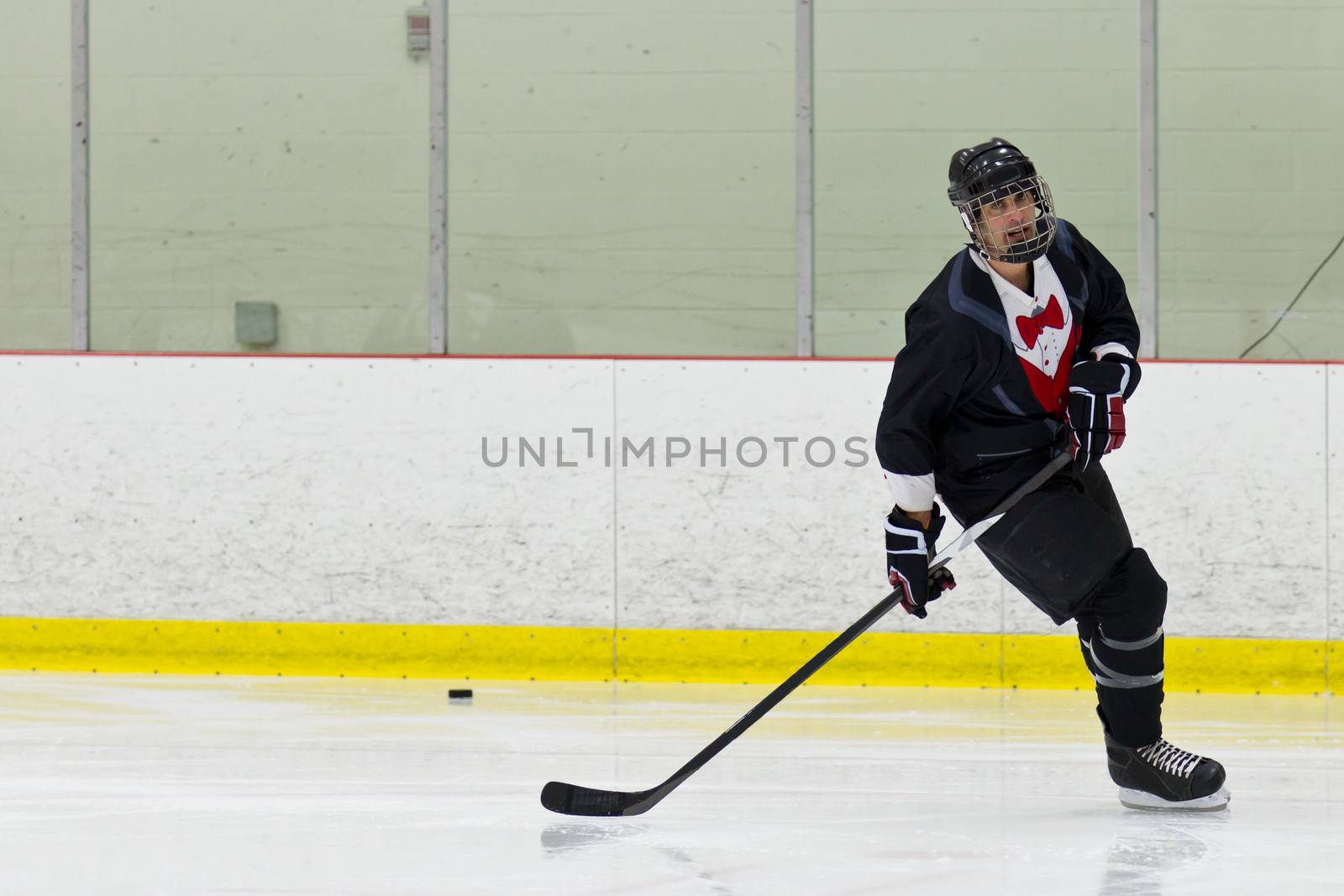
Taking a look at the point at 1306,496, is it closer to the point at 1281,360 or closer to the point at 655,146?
the point at 1281,360

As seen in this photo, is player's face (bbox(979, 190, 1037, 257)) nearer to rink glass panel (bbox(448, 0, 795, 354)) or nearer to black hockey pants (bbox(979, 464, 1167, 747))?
black hockey pants (bbox(979, 464, 1167, 747))

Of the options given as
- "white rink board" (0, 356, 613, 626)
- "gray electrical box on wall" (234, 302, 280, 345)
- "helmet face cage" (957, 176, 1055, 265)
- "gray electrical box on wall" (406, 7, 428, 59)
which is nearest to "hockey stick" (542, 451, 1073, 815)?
"helmet face cage" (957, 176, 1055, 265)

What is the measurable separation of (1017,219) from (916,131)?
2314mm

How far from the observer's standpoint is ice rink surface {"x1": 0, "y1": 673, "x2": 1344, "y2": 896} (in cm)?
244

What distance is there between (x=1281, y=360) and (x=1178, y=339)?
300 millimetres

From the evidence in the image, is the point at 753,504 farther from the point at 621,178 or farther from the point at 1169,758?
the point at 1169,758

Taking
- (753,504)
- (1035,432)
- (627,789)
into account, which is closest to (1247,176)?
(753,504)

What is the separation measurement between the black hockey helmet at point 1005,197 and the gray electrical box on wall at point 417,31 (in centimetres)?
274

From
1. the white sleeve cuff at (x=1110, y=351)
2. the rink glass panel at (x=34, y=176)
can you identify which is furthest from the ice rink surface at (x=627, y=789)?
the rink glass panel at (x=34, y=176)

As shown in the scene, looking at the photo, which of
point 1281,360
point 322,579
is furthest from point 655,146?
point 1281,360

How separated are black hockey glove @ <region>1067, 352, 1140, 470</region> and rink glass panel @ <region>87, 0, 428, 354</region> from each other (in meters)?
2.72

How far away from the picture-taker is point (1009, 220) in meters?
2.73

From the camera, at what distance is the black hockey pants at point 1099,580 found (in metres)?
2.81

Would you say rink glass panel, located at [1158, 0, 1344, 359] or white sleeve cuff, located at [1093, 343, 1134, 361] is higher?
rink glass panel, located at [1158, 0, 1344, 359]
